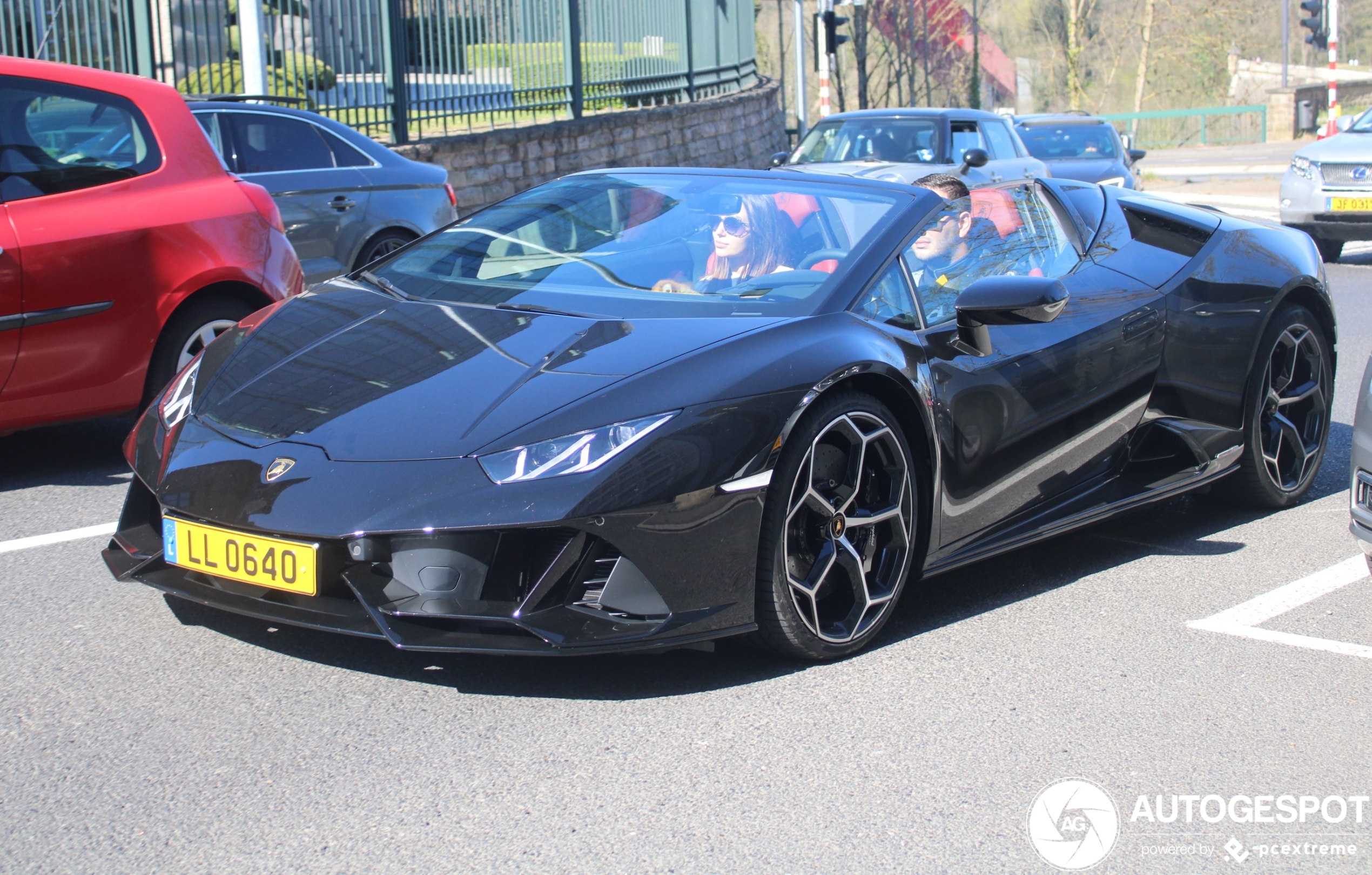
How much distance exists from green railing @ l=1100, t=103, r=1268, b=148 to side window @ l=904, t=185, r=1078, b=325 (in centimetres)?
4851

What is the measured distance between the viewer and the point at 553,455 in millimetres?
3195

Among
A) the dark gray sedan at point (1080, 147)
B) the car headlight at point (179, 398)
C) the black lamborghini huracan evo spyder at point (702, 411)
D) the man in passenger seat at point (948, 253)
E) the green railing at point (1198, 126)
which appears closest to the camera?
the black lamborghini huracan evo spyder at point (702, 411)

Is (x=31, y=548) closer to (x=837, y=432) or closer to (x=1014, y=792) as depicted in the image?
(x=837, y=432)

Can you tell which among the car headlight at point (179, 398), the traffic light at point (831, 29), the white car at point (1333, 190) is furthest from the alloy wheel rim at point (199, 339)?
the traffic light at point (831, 29)

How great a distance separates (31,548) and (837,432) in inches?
102

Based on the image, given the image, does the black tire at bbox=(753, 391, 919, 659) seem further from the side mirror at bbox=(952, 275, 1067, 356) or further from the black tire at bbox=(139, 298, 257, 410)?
the black tire at bbox=(139, 298, 257, 410)

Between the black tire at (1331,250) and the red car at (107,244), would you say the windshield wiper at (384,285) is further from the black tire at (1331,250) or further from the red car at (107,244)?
the black tire at (1331,250)

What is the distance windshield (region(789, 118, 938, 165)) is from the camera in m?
13.1

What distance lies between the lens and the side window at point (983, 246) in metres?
4.13

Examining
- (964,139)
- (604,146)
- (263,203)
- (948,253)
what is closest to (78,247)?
(263,203)

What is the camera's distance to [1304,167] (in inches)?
563

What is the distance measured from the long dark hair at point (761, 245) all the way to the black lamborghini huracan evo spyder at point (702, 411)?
0.03 feet

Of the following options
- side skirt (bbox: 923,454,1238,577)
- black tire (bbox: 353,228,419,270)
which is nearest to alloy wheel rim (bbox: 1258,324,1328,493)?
side skirt (bbox: 923,454,1238,577)

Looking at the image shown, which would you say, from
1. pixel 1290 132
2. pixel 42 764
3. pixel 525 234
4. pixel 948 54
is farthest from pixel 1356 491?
pixel 1290 132
